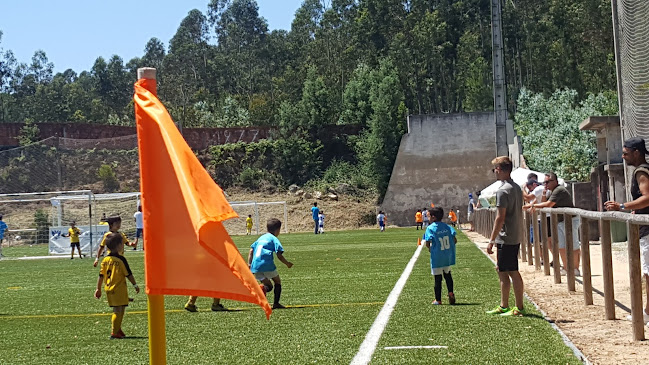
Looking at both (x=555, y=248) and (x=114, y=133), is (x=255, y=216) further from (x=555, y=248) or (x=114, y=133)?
(x=555, y=248)

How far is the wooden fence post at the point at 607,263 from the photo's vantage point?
9.52m

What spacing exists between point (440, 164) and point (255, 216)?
43.5 feet

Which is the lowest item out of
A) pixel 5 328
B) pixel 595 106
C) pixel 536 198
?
pixel 5 328

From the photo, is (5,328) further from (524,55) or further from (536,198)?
(524,55)

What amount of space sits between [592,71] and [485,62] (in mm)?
11157

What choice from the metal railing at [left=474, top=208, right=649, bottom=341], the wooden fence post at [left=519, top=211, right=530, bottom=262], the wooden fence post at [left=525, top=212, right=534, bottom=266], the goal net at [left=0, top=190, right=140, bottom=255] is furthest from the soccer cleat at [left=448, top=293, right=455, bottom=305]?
the goal net at [left=0, top=190, right=140, bottom=255]

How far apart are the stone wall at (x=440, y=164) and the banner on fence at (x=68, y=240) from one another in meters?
29.4

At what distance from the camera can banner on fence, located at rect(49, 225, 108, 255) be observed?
35188 millimetres

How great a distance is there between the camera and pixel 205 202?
12.1ft

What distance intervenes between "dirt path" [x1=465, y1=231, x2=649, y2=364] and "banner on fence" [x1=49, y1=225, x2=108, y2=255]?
887 inches

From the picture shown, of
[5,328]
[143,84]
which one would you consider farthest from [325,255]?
[143,84]

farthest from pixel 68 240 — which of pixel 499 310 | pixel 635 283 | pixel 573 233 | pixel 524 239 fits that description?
pixel 635 283

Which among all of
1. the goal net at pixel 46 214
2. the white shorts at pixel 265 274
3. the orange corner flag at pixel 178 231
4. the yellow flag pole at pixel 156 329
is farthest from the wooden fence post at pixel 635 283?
the goal net at pixel 46 214

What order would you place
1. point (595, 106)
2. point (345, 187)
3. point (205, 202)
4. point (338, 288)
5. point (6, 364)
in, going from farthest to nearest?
point (345, 187)
point (595, 106)
point (338, 288)
point (6, 364)
point (205, 202)
